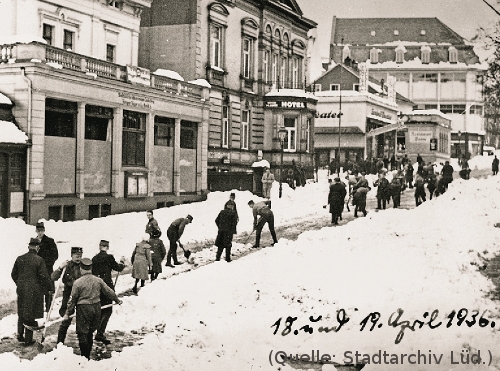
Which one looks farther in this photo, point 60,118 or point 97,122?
point 97,122

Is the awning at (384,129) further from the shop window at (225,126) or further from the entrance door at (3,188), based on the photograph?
the entrance door at (3,188)

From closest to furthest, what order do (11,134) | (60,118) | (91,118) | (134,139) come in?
(11,134), (60,118), (91,118), (134,139)

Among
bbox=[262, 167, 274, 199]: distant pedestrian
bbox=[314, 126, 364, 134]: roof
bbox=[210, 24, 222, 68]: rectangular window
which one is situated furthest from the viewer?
bbox=[314, 126, 364, 134]: roof

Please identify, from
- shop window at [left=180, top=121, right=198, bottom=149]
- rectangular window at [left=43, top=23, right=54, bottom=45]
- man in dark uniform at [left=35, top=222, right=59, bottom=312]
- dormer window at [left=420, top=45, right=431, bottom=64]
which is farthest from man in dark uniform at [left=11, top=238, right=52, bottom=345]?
shop window at [left=180, top=121, right=198, bottom=149]

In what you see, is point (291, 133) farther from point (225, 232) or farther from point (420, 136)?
point (225, 232)

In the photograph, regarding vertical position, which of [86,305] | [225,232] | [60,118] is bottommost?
[86,305]

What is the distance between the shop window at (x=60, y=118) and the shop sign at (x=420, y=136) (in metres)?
42.1

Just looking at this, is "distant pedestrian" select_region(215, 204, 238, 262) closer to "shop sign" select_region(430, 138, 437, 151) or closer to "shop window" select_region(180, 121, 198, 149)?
"shop window" select_region(180, 121, 198, 149)

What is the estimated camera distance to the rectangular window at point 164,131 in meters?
31.5

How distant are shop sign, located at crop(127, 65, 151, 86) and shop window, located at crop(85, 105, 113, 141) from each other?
5.82 feet

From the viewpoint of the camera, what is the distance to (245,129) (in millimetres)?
43688

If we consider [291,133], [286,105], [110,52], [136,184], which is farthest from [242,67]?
[136,184]

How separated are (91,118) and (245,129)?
17.5m

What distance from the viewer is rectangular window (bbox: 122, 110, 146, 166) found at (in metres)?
29.1
